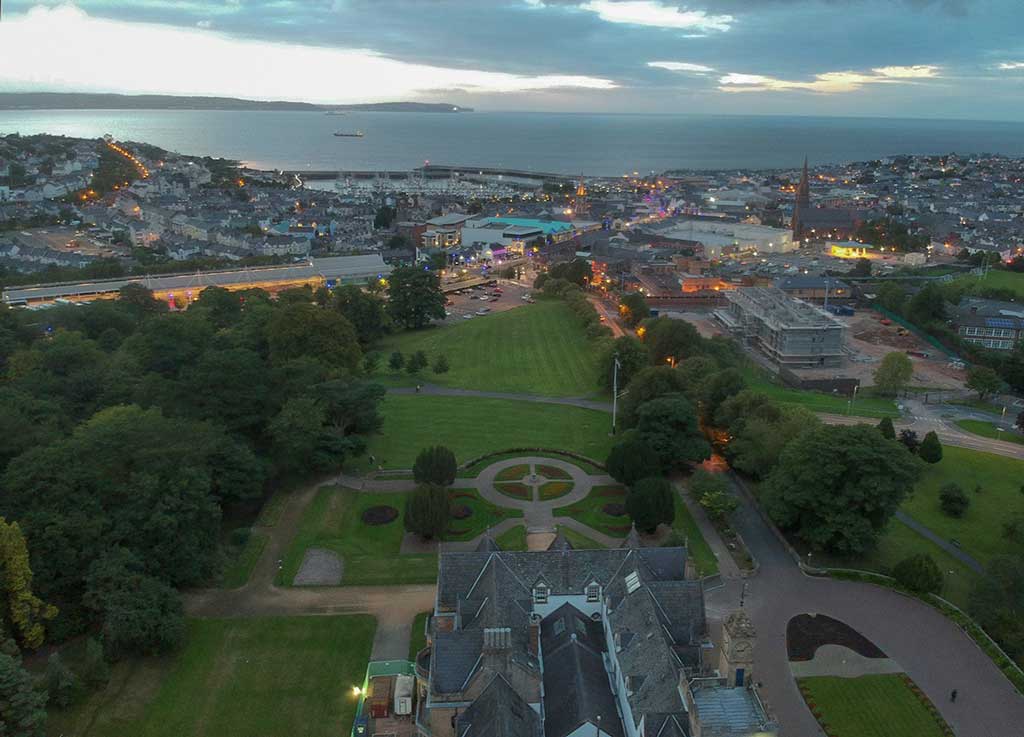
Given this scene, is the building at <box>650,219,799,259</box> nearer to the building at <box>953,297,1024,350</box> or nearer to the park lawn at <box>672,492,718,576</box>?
the building at <box>953,297,1024,350</box>

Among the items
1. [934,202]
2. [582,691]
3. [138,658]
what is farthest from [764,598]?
[934,202]

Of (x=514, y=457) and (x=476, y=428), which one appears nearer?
(x=514, y=457)

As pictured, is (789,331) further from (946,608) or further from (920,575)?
(946,608)

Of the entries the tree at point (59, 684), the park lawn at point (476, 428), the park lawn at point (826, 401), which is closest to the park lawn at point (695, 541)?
the park lawn at point (476, 428)

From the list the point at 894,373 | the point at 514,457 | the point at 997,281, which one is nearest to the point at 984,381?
the point at 894,373

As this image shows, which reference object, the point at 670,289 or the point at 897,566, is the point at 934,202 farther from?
the point at 897,566

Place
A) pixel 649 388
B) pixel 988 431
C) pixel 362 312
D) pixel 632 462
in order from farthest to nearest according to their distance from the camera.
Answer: pixel 362 312 < pixel 988 431 < pixel 649 388 < pixel 632 462

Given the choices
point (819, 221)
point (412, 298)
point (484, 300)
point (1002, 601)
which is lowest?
point (1002, 601)
